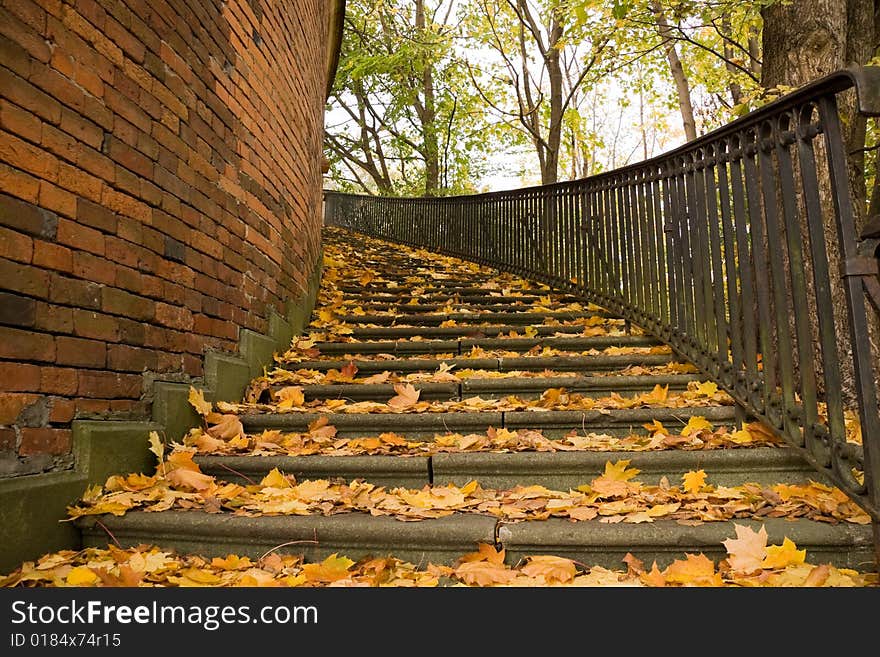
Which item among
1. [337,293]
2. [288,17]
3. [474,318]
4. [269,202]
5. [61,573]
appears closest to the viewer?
[61,573]

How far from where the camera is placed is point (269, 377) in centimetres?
371

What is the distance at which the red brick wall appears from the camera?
189 cm

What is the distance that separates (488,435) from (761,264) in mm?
1393

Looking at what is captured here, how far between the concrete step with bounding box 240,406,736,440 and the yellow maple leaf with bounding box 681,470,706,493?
0.53 metres

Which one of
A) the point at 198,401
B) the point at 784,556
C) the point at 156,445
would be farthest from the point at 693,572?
the point at 198,401

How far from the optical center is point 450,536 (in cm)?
197

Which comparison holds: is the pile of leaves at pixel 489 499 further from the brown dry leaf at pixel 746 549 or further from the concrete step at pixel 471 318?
the concrete step at pixel 471 318

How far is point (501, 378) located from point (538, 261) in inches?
129

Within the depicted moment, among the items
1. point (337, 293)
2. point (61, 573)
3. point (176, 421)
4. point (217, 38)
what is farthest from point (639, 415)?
point (337, 293)

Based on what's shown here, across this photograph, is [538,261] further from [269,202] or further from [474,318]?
[269,202]

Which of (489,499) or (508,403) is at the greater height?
(508,403)

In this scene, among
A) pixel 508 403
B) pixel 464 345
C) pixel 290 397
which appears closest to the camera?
pixel 508 403

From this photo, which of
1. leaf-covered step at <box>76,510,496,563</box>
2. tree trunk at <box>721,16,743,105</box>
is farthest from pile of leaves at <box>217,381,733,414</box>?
tree trunk at <box>721,16,743,105</box>

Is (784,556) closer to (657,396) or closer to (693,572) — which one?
(693,572)
